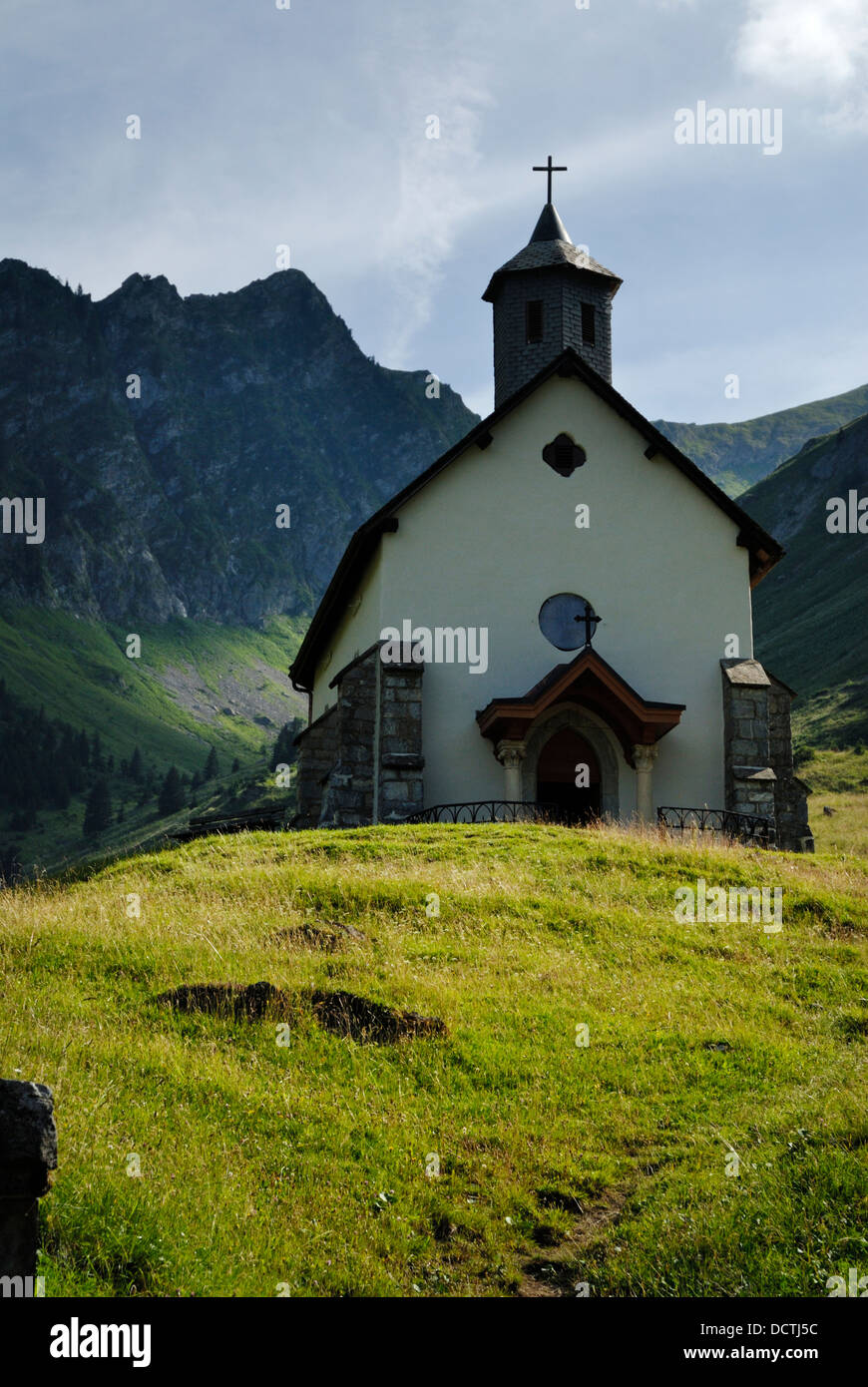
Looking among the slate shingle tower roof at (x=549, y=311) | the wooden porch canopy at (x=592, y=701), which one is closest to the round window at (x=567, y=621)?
the wooden porch canopy at (x=592, y=701)

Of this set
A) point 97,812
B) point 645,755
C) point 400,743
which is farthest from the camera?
point 97,812

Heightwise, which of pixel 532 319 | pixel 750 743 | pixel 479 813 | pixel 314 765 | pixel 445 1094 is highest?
pixel 532 319

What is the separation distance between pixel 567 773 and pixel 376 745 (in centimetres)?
425

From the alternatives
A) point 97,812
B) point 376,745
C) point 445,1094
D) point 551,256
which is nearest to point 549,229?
point 551,256

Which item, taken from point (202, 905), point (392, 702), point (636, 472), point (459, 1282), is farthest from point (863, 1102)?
point (636, 472)

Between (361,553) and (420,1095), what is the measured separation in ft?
63.4

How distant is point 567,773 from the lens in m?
26.4

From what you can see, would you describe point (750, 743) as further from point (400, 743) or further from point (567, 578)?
point (400, 743)

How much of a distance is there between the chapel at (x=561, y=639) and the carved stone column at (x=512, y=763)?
0.15 ft

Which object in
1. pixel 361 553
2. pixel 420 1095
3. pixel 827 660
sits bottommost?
pixel 420 1095

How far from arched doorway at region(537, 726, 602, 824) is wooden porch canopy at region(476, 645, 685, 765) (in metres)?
0.92

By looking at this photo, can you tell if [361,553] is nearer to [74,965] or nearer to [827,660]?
[74,965]

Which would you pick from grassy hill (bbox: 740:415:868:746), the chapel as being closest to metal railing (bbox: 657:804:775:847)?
the chapel

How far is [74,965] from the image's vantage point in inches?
475
